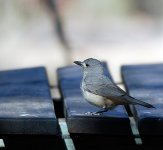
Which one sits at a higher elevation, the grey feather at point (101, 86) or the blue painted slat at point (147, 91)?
the grey feather at point (101, 86)

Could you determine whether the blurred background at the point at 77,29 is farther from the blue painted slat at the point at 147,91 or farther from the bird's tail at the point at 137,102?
the bird's tail at the point at 137,102

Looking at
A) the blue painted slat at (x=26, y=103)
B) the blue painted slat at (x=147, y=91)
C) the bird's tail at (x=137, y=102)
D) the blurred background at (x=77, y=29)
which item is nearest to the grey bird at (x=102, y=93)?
the bird's tail at (x=137, y=102)

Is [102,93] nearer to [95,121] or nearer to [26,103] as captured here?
[95,121]

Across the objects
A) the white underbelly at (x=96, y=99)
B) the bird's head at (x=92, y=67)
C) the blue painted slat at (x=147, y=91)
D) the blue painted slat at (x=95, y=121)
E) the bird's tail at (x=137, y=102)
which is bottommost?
the blue painted slat at (x=147, y=91)

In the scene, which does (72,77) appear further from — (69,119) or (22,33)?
(69,119)

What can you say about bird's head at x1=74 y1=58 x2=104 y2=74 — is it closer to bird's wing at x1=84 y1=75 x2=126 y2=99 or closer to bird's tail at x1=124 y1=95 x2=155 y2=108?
bird's wing at x1=84 y1=75 x2=126 y2=99

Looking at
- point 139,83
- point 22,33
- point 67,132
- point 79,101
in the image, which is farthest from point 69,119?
point 22,33
